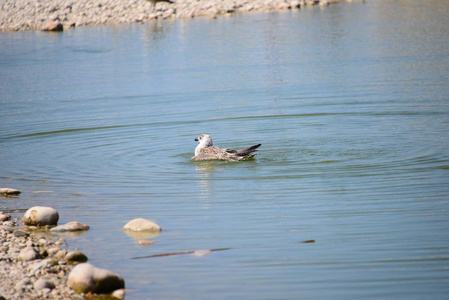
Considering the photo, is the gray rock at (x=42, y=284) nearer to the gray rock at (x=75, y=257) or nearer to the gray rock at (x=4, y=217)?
the gray rock at (x=75, y=257)

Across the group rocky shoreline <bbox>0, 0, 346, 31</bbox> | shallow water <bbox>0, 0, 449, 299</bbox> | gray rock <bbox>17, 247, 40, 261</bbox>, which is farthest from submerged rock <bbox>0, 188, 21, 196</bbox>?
rocky shoreline <bbox>0, 0, 346, 31</bbox>

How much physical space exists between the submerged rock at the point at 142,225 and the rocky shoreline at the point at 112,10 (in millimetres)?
52172

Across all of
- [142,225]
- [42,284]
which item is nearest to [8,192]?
[142,225]

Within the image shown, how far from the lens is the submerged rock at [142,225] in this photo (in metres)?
10.8

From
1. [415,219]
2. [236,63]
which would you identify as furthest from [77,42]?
[415,219]

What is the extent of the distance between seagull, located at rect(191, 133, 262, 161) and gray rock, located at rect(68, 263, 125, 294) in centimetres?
715

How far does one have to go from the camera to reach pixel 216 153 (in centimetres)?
1578

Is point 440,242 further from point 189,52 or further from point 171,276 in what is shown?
point 189,52

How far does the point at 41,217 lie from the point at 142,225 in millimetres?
1990

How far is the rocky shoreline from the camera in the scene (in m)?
64.4

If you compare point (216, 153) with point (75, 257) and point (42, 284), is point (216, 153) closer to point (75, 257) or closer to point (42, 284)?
point (75, 257)

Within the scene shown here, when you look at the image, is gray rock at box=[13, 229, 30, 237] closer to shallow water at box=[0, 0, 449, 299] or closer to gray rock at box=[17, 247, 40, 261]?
shallow water at box=[0, 0, 449, 299]

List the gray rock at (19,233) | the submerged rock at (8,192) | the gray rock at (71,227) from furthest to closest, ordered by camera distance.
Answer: the submerged rock at (8,192) → the gray rock at (71,227) → the gray rock at (19,233)

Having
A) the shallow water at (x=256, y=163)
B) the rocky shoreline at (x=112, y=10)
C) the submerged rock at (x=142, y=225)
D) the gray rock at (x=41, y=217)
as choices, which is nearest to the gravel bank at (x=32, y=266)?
the gray rock at (x=41, y=217)
